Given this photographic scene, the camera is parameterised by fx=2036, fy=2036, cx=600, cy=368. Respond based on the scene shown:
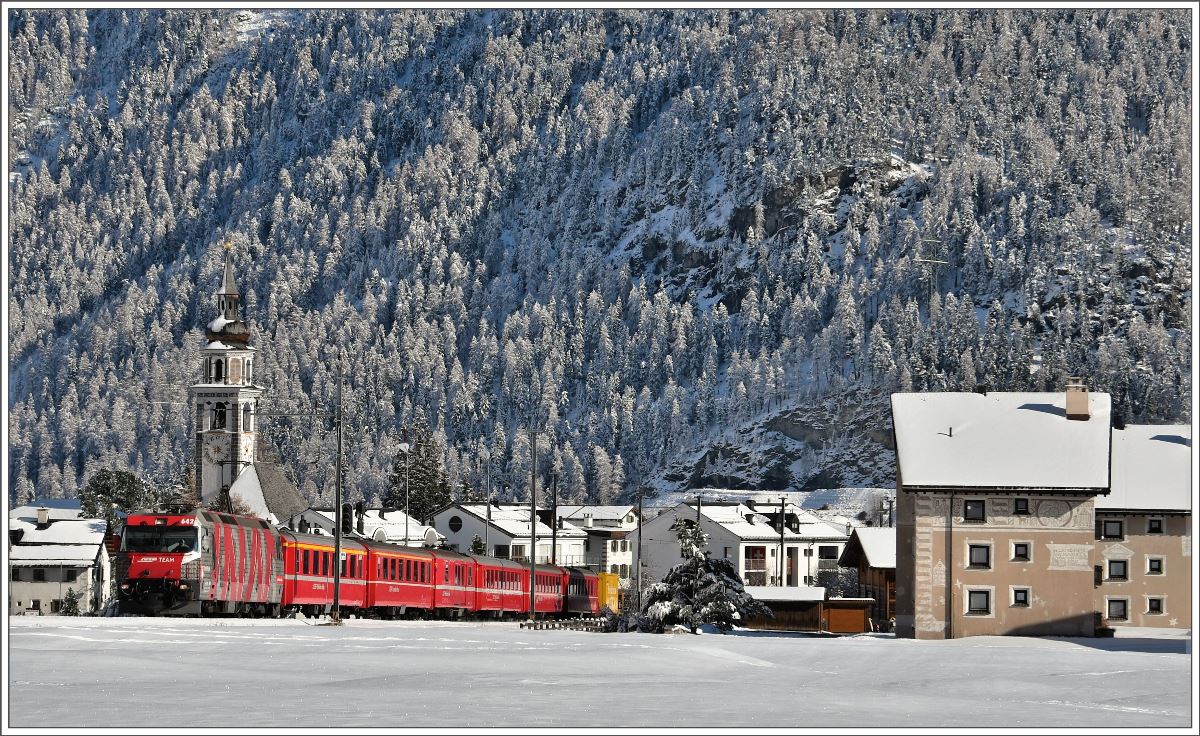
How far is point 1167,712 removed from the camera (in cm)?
3453

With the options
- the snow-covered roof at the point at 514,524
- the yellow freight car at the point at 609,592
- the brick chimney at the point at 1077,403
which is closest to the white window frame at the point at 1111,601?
the brick chimney at the point at 1077,403

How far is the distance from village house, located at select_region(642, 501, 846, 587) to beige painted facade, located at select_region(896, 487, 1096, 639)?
104796mm

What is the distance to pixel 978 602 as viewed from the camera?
238ft

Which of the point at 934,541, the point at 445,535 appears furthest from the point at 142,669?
the point at 445,535

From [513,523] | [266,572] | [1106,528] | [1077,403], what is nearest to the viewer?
[266,572]

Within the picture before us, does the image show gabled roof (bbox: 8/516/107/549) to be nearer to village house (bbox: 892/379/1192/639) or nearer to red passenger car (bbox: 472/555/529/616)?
red passenger car (bbox: 472/555/529/616)

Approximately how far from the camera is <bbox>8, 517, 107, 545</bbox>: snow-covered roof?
136m

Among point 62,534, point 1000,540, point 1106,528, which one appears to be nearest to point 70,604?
point 62,534

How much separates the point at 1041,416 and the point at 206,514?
34466mm

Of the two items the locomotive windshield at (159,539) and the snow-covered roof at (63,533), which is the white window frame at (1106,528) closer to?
the locomotive windshield at (159,539)

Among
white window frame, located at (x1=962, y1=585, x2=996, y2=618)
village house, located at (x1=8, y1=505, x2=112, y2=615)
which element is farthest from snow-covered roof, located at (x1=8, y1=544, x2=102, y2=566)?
white window frame, located at (x1=962, y1=585, x2=996, y2=618)

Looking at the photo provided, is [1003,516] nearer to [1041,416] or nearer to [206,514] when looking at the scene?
[1041,416]

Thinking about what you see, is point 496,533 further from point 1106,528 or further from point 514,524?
point 1106,528

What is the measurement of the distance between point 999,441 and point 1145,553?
32.0 feet
